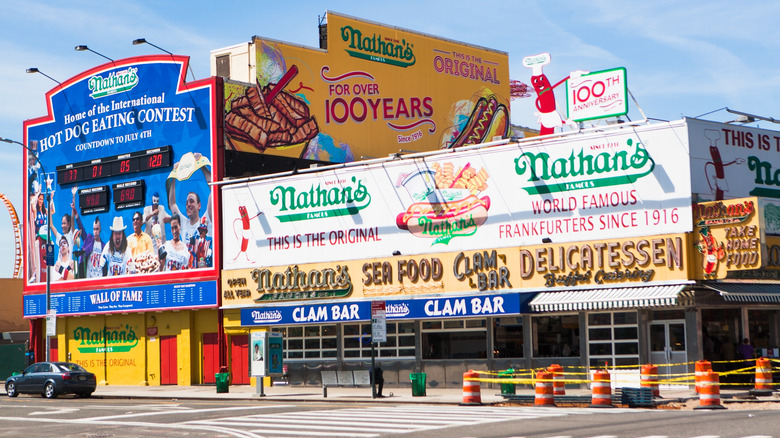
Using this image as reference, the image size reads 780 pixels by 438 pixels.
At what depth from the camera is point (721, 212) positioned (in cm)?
3123

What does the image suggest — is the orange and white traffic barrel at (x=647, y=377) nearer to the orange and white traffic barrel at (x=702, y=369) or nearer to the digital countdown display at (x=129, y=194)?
the orange and white traffic barrel at (x=702, y=369)

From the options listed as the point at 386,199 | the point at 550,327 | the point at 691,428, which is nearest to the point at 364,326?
the point at 386,199

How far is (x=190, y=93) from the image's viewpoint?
45625 millimetres

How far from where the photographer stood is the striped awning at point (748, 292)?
31.1 m

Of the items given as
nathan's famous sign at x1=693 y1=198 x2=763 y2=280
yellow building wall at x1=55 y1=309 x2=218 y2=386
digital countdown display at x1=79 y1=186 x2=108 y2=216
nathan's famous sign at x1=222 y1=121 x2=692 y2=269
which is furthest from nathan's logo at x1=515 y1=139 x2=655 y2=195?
digital countdown display at x1=79 y1=186 x2=108 y2=216

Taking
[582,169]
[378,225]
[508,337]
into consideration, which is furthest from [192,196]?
[582,169]

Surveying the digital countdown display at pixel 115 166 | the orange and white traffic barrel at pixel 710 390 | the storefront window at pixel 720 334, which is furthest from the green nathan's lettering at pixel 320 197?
the orange and white traffic barrel at pixel 710 390

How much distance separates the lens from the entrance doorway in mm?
32406

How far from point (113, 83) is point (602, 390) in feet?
102

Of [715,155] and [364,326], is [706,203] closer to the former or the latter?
[715,155]

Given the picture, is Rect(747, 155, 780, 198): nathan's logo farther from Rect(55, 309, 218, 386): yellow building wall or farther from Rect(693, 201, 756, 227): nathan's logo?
Rect(55, 309, 218, 386): yellow building wall

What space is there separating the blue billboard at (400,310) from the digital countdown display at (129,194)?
8529mm

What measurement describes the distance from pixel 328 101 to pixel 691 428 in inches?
1294

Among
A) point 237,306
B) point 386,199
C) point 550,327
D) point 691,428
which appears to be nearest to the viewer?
point 691,428
